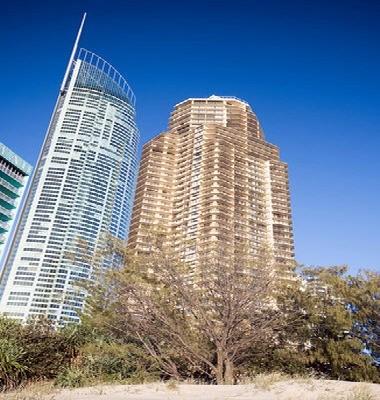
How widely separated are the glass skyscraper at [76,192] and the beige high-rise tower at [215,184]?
2552 cm

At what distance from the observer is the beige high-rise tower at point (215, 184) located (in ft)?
281

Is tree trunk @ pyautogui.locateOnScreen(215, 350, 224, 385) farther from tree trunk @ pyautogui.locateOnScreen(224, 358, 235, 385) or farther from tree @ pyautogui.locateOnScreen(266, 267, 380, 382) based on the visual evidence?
tree @ pyautogui.locateOnScreen(266, 267, 380, 382)

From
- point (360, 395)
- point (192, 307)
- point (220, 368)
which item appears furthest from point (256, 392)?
point (192, 307)

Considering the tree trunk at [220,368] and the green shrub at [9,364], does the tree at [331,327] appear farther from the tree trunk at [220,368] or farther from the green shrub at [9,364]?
the green shrub at [9,364]

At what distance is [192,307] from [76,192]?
5554 inches

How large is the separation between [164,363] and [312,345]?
7368 millimetres

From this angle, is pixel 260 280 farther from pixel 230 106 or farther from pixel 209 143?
pixel 230 106

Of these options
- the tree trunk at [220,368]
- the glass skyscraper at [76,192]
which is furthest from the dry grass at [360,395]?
the glass skyscraper at [76,192]

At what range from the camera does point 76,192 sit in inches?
5812

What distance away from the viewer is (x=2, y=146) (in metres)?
78.9

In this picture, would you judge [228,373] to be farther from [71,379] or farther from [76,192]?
[76,192]

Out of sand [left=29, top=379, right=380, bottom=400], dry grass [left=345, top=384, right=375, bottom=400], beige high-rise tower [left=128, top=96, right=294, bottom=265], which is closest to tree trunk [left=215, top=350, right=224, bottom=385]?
sand [left=29, top=379, right=380, bottom=400]

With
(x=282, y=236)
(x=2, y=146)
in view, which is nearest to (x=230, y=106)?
(x=282, y=236)

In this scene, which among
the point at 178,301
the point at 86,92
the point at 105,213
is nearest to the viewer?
the point at 178,301
